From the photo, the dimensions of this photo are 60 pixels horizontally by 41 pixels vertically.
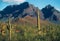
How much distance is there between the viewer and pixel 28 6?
18325cm

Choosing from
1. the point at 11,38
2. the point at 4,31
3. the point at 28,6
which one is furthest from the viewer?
the point at 28,6

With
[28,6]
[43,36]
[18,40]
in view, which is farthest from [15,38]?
[28,6]

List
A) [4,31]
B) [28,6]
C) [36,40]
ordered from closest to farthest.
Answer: [36,40] < [4,31] < [28,6]

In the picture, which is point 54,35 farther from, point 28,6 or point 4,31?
point 28,6

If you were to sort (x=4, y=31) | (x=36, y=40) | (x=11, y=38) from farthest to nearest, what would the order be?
(x=4, y=31)
(x=11, y=38)
(x=36, y=40)

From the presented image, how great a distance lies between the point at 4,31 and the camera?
132ft

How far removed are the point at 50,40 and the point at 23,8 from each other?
496 ft

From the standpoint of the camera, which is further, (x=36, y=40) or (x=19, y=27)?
(x=19, y=27)

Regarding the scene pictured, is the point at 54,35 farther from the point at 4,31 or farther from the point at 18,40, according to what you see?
the point at 4,31

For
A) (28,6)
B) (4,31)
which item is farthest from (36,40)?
(28,6)

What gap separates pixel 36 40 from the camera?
34.8 meters

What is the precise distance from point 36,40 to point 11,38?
14.3 ft

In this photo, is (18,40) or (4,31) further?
(4,31)

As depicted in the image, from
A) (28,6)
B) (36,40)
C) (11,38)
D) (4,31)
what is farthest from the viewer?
(28,6)
